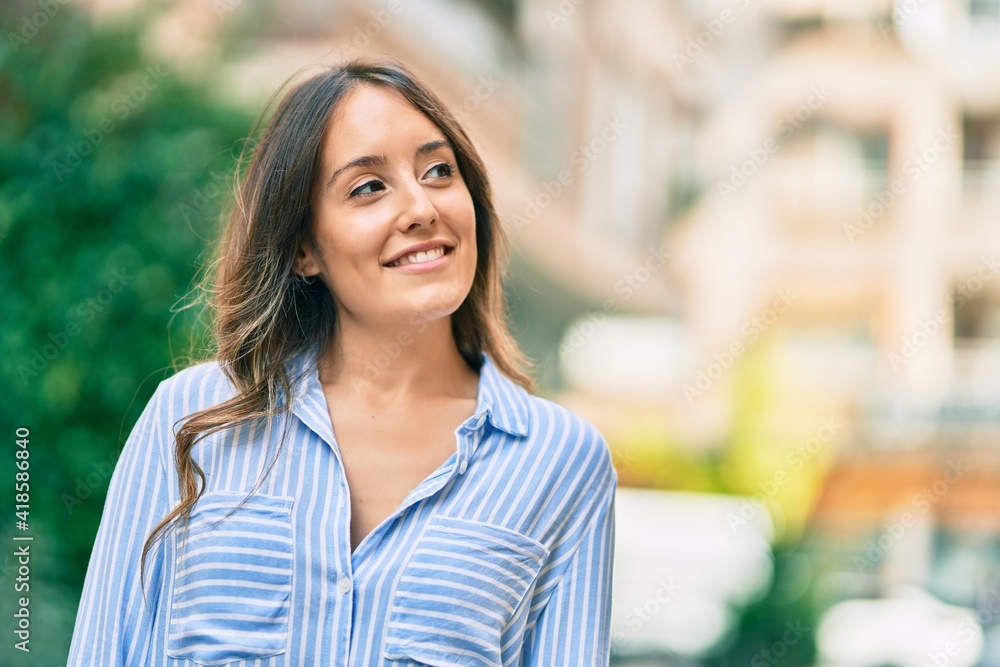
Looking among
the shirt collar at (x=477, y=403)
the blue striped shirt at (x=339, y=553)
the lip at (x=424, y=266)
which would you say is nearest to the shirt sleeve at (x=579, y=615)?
the blue striped shirt at (x=339, y=553)

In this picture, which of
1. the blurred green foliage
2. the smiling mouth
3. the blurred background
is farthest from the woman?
the blurred background

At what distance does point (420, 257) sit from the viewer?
1.46 meters

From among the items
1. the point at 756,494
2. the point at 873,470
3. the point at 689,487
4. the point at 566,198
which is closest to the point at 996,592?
the point at 756,494

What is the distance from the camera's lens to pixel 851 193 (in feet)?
34.1

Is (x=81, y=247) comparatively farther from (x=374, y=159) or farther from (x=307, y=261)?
(x=374, y=159)

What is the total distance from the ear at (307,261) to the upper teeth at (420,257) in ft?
0.54

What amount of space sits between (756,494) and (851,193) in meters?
4.86

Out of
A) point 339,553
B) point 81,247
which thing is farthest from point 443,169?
point 81,247

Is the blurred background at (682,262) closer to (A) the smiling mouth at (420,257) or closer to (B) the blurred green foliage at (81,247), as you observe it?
(B) the blurred green foliage at (81,247)

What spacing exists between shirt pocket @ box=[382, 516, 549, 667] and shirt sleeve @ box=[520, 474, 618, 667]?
67 mm

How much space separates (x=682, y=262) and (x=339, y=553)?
9.49m

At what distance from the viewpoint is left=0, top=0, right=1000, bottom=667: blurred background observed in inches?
136

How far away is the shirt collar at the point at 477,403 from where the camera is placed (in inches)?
59.4

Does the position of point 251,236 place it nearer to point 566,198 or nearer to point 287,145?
point 287,145
